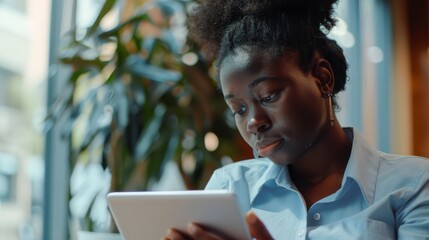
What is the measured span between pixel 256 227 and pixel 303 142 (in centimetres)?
25

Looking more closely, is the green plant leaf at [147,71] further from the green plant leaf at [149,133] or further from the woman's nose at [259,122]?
the woman's nose at [259,122]

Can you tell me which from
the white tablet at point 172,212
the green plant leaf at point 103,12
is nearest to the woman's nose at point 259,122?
the white tablet at point 172,212

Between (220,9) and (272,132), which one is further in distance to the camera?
A: (220,9)

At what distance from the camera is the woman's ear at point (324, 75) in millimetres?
1434

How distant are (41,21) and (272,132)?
156 cm

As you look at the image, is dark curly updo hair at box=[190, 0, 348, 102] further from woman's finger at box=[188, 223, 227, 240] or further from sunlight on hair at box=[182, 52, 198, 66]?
sunlight on hair at box=[182, 52, 198, 66]

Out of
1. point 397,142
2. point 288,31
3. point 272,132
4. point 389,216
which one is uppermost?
point 288,31

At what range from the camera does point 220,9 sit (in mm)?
1548

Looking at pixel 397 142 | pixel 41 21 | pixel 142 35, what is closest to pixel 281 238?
pixel 142 35

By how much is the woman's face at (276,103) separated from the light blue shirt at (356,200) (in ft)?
0.32

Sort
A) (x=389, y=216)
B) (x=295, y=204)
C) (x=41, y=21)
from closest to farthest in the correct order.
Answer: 1. (x=389, y=216)
2. (x=295, y=204)
3. (x=41, y=21)

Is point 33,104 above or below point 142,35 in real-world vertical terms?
below

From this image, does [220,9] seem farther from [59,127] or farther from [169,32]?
[59,127]

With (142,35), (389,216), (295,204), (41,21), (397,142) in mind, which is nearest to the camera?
(389,216)
